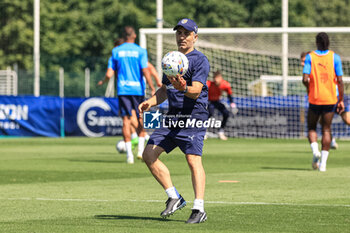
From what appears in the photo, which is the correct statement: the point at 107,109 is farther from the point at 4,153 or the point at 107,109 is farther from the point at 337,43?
the point at 337,43

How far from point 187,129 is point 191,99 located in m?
0.29

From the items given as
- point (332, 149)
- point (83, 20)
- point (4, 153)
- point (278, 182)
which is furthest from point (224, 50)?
point (83, 20)

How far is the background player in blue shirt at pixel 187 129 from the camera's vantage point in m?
8.07

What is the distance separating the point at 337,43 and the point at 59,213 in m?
27.8

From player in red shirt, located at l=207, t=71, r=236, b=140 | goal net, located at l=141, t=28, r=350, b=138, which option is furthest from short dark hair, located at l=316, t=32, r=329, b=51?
player in red shirt, located at l=207, t=71, r=236, b=140

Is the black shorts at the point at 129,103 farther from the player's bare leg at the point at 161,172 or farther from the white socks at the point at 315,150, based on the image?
the player's bare leg at the point at 161,172

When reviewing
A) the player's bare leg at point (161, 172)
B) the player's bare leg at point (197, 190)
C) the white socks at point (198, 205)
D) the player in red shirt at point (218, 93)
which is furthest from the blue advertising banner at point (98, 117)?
the white socks at point (198, 205)

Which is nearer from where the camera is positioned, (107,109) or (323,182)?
(323,182)

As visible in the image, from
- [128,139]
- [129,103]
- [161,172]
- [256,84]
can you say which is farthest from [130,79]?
[256,84]

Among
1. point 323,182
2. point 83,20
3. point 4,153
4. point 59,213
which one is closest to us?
point 59,213

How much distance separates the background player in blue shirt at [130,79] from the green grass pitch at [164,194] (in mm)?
799

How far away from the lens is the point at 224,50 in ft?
95.2

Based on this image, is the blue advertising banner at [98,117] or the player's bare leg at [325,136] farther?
the blue advertising banner at [98,117]

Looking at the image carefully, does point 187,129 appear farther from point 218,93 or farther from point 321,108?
point 218,93
